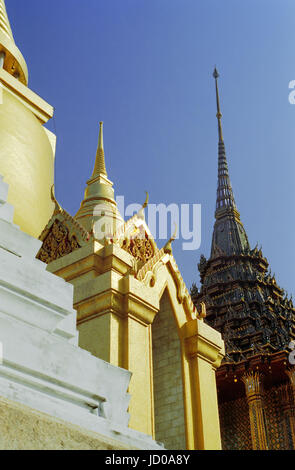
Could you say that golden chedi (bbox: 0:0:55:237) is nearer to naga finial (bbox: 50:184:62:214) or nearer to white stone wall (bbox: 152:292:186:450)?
naga finial (bbox: 50:184:62:214)

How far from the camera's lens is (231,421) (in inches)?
853

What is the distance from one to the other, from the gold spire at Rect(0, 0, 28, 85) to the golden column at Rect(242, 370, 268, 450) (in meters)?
14.7

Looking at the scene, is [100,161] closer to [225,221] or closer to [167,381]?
[167,381]

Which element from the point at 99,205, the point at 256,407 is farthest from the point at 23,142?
the point at 256,407

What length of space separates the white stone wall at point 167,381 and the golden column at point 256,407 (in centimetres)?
1294

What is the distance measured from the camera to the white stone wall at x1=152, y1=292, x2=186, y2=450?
7.17 metres

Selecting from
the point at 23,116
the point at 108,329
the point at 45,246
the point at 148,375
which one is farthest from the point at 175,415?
the point at 23,116

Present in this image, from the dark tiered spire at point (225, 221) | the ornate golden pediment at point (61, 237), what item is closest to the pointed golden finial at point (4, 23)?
the ornate golden pediment at point (61, 237)

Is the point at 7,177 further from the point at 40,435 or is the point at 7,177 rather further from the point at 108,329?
the point at 40,435

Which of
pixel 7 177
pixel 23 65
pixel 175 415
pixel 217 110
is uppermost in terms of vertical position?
pixel 217 110

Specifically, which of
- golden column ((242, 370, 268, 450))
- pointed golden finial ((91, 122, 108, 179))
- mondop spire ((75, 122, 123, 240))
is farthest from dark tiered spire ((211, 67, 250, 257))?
mondop spire ((75, 122, 123, 240))

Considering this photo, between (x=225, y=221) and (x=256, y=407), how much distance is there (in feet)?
45.0
